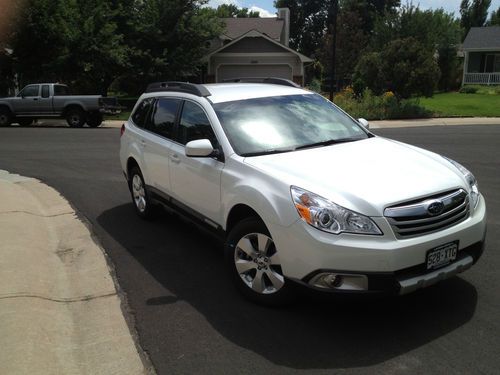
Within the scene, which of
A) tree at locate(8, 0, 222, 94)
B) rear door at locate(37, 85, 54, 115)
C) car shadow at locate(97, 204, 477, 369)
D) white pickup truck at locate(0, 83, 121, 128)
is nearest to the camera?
car shadow at locate(97, 204, 477, 369)

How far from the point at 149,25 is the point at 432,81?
1562 cm

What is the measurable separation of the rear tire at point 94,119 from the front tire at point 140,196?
50.7 ft

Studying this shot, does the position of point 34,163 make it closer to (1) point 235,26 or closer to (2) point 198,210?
(2) point 198,210

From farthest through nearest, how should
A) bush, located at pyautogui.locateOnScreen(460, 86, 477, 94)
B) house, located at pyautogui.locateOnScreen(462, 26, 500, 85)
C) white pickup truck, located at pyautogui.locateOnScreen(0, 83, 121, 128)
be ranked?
house, located at pyautogui.locateOnScreen(462, 26, 500, 85) → bush, located at pyautogui.locateOnScreen(460, 86, 477, 94) → white pickup truck, located at pyautogui.locateOnScreen(0, 83, 121, 128)

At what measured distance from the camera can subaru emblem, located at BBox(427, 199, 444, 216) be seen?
12.0ft

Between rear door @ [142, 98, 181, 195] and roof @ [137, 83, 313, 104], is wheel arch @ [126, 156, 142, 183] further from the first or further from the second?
roof @ [137, 83, 313, 104]

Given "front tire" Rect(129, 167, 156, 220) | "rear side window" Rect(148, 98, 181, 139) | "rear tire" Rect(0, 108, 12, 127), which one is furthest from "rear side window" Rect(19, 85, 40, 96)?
"rear side window" Rect(148, 98, 181, 139)

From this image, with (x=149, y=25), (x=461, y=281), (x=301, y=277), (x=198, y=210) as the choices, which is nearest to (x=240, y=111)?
(x=198, y=210)

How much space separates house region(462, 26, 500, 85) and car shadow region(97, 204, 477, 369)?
131ft

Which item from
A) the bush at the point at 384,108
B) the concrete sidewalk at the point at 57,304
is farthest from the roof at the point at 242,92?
the bush at the point at 384,108

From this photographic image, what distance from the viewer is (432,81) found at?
22656 mm

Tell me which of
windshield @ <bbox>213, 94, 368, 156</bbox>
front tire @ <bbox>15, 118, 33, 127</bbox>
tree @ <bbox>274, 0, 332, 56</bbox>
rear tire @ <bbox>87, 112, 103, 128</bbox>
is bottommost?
front tire @ <bbox>15, 118, 33, 127</bbox>

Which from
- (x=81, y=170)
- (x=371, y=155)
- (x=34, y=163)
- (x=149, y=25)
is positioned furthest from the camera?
(x=149, y=25)

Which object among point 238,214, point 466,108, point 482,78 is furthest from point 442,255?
point 482,78
